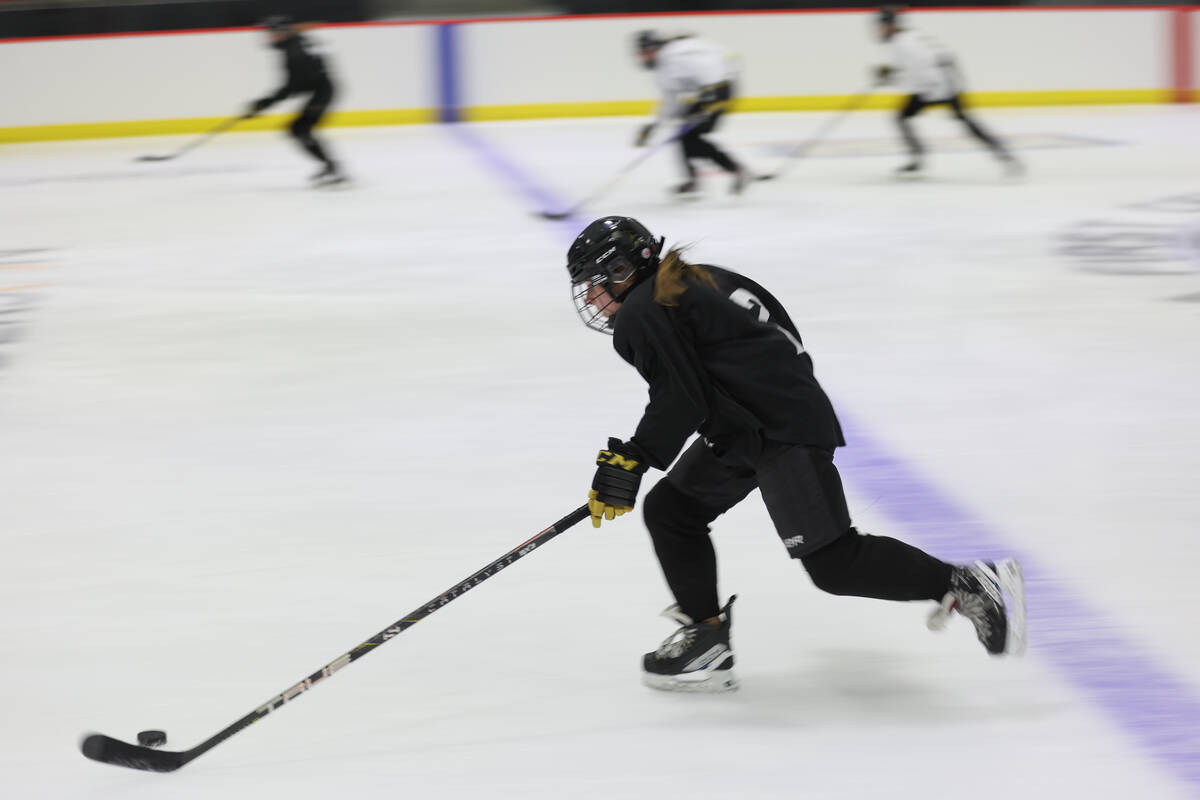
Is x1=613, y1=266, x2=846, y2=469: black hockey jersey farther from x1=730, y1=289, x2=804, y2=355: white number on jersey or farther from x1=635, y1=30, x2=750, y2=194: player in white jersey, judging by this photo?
x1=635, y1=30, x2=750, y2=194: player in white jersey

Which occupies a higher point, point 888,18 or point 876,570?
point 876,570

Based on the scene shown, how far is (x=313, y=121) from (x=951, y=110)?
4.30 metres

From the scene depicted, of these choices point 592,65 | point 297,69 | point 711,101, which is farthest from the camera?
point 592,65

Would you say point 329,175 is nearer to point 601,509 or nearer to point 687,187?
point 687,187

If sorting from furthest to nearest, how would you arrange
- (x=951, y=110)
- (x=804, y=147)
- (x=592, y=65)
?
(x=592, y=65) → (x=804, y=147) → (x=951, y=110)

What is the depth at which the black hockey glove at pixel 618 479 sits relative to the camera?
2191 millimetres

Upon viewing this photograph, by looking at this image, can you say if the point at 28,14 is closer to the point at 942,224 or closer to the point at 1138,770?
the point at 942,224

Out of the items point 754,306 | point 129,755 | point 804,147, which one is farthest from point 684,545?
point 804,147

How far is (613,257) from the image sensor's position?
2.24 m

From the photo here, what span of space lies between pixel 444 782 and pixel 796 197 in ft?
20.8

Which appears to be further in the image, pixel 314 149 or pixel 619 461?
pixel 314 149

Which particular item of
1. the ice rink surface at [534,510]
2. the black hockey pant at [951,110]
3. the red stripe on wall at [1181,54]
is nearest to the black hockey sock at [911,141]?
the black hockey pant at [951,110]

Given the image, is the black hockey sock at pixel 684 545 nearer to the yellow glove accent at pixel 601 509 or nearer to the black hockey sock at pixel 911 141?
the yellow glove accent at pixel 601 509

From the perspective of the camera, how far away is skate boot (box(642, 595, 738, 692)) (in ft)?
7.90
